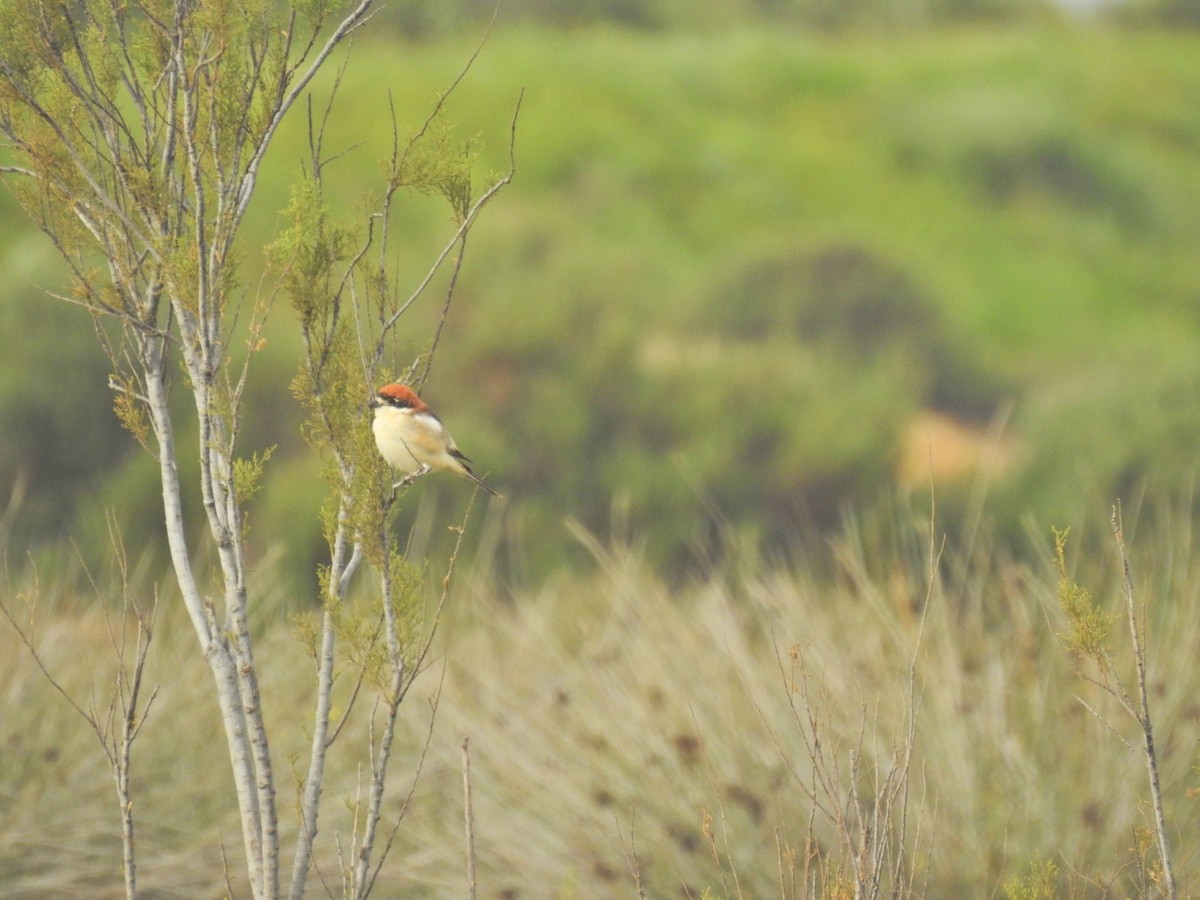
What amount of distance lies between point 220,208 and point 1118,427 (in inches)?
597

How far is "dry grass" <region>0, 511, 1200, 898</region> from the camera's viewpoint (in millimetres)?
4887

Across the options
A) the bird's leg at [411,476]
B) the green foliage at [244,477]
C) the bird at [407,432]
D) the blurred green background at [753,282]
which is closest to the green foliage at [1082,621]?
the bird at [407,432]

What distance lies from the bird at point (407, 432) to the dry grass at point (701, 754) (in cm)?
105

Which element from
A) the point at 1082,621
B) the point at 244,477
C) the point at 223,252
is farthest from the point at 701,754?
the point at 223,252

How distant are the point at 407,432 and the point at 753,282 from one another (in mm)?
21334

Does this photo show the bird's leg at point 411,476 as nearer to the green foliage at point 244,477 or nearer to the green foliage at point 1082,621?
the green foliage at point 244,477

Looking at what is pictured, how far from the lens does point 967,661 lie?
573cm

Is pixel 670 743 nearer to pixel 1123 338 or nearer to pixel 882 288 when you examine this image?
pixel 882 288

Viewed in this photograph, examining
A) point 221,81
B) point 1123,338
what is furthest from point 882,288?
point 221,81

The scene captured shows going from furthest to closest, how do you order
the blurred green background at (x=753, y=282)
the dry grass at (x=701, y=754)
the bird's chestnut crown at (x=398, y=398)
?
1. the blurred green background at (x=753, y=282)
2. the dry grass at (x=701, y=754)
3. the bird's chestnut crown at (x=398, y=398)

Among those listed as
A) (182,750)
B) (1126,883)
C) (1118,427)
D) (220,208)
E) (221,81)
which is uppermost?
(221,81)

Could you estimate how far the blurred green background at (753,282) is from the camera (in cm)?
1669

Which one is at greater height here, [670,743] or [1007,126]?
[670,743]

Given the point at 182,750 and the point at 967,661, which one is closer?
the point at 967,661
